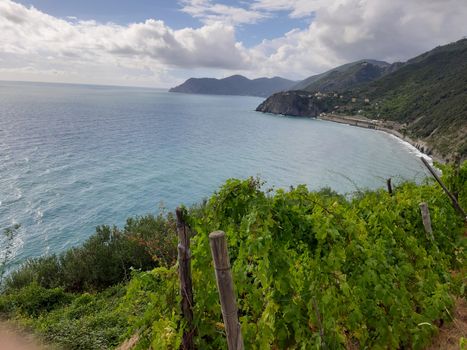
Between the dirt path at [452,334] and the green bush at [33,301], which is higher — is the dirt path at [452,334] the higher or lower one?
the higher one

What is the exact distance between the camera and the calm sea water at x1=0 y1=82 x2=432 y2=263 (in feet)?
114

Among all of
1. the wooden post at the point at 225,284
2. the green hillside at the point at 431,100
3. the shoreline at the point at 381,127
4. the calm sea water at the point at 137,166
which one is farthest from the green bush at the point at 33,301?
the green hillside at the point at 431,100

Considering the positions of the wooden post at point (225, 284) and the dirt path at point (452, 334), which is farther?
the dirt path at point (452, 334)

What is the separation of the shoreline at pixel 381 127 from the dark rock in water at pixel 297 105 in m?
8.77

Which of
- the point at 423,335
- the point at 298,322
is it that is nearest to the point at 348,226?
the point at 298,322

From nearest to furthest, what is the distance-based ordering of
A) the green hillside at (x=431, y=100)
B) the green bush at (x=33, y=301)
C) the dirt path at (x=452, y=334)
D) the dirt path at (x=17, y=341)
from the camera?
1. the dirt path at (x=452, y=334)
2. the dirt path at (x=17, y=341)
3. the green bush at (x=33, y=301)
4. the green hillside at (x=431, y=100)

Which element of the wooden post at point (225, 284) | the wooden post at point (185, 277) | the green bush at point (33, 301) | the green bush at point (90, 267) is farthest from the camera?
the green bush at point (90, 267)

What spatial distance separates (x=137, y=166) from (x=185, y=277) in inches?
2099

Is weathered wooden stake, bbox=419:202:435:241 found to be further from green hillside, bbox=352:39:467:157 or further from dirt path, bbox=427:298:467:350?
green hillside, bbox=352:39:467:157

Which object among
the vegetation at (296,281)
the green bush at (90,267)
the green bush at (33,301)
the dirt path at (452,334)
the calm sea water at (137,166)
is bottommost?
the calm sea water at (137,166)

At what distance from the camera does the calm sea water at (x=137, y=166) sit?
34719 millimetres

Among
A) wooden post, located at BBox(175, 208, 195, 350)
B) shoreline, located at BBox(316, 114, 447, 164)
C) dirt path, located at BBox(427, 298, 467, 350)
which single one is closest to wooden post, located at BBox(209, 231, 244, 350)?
wooden post, located at BBox(175, 208, 195, 350)

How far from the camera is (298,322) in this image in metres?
3.81

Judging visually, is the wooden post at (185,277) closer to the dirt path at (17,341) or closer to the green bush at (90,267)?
the dirt path at (17,341)
